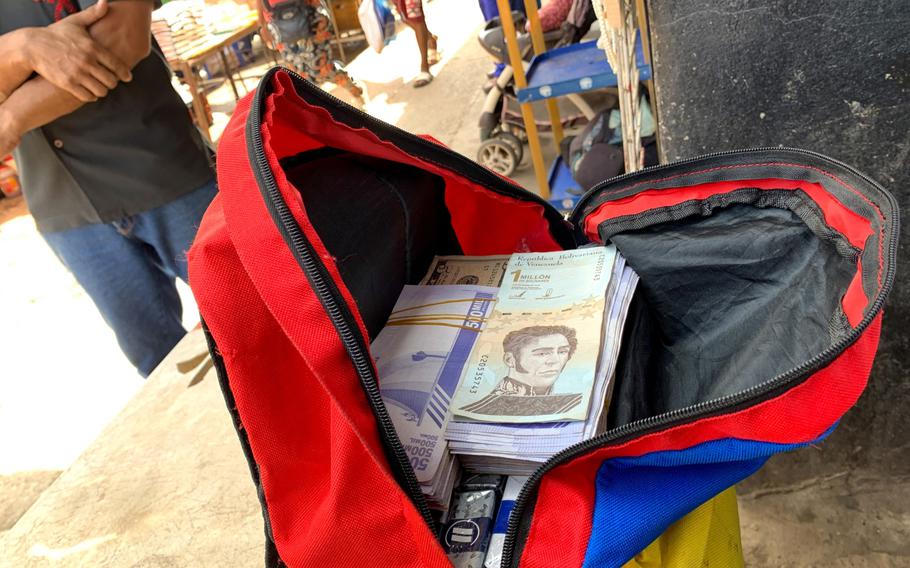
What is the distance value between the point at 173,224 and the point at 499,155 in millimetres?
1877

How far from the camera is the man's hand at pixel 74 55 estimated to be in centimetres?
117

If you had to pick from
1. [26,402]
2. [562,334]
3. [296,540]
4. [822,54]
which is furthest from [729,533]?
[26,402]

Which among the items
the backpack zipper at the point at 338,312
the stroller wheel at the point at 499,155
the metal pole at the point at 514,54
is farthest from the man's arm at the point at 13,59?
the stroller wheel at the point at 499,155

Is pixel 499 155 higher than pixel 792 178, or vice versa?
pixel 792 178

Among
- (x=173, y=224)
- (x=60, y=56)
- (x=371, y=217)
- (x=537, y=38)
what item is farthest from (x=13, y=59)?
(x=537, y=38)

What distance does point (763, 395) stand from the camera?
1.95ft

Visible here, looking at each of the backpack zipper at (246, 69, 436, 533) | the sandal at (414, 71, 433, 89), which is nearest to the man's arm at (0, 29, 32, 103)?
the backpack zipper at (246, 69, 436, 533)

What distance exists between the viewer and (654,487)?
0.65 meters

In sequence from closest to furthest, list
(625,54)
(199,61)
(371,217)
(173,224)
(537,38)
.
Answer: (371,217) → (625,54) → (173,224) → (537,38) → (199,61)

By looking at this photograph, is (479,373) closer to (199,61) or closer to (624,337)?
(624,337)

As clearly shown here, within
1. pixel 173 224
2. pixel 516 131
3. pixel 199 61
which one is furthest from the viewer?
pixel 199 61

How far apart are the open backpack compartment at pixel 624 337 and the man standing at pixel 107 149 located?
460 mm

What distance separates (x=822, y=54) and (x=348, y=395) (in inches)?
30.7

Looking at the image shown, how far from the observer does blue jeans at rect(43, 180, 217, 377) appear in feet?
4.73
